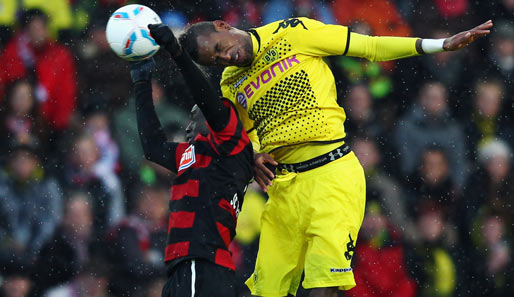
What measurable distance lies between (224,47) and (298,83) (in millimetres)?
489

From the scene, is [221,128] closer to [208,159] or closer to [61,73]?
[208,159]

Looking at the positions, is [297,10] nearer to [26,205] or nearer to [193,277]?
[26,205]

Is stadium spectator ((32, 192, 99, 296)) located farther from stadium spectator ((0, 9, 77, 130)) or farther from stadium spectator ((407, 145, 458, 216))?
stadium spectator ((407, 145, 458, 216))

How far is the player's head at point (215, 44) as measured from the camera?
4172mm

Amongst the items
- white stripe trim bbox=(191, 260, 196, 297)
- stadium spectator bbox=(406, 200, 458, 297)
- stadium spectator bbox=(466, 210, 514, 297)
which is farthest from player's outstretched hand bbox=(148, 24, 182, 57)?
stadium spectator bbox=(466, 210, 514, 297)

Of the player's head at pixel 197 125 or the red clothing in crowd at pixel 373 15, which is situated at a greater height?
the player's head at pixel 197 125

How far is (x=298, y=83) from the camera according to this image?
14.7 ft

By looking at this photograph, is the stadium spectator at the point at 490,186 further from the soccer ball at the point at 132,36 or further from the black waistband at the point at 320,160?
the soccer ball at the point at 132,36

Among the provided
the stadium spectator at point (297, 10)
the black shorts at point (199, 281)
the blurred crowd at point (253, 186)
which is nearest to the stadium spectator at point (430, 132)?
the blurred crowd at point (253, 186)

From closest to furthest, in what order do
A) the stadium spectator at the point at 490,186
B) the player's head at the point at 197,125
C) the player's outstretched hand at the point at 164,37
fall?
the player's outstretched hand at the point at 164,37
the player's head at the point at 197,125
the stadium spectator at the point at 490,186

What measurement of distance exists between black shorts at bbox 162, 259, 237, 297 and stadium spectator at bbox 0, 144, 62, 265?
2.77 metres

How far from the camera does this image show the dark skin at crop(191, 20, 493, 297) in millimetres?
4188

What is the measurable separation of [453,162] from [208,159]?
2.99 meters

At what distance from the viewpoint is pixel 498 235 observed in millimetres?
6391
